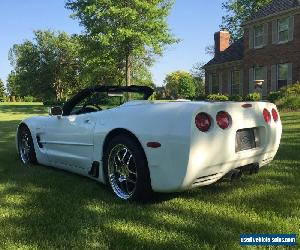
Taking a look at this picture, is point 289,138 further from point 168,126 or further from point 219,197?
point 168,126

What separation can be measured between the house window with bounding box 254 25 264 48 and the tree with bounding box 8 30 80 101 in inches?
1509

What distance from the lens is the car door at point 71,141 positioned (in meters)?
4.86

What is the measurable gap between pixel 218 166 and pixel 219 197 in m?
0.54

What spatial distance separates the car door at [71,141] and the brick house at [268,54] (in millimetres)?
20496

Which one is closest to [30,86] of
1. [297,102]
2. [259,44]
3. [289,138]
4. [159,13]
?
[159,13]

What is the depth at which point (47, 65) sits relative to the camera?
61.8 m

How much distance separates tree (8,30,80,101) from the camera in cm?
6188

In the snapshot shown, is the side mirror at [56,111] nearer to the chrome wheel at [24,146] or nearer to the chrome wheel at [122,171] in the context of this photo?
the chrome wheel at [24,146]

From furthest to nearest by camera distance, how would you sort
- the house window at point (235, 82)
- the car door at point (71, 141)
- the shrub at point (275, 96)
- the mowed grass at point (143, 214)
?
the house window at point (235, 82) → the shrub at point (275, 96) → the car door at point (71, 141) → the mowed grass at point (143, 214)

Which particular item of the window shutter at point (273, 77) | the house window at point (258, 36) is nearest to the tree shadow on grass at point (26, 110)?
the house window at point (258, 36)

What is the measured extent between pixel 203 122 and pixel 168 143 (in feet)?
1.22

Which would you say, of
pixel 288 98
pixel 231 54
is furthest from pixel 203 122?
pixel 231 54

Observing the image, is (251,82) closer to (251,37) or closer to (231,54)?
(251,37)

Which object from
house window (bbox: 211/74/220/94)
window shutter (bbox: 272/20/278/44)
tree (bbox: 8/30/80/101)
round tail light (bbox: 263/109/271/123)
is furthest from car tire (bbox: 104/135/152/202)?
tree (bbox: 8/30/80/101)
